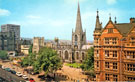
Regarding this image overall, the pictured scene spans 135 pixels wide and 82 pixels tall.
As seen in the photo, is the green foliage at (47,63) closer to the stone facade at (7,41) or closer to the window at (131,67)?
the window at (131,67)

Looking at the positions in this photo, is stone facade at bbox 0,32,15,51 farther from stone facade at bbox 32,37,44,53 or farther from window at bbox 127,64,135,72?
window at bbox 127,64,135,72

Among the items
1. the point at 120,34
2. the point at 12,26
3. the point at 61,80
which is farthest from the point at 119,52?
the point at 12,26

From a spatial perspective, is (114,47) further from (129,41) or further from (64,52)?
(64,52)

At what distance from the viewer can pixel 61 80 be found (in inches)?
1753

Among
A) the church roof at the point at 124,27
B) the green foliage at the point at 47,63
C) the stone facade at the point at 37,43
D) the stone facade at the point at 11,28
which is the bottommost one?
the green foliage at the point at 47,63

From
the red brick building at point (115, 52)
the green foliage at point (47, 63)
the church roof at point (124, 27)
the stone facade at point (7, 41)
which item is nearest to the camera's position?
the red brick building at point (115, 52)

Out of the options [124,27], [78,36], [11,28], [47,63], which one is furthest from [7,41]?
[124,27]

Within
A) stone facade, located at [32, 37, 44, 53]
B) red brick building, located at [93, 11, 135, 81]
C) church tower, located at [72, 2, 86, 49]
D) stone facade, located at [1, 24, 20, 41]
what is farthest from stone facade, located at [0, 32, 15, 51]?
red brick building, located at [93, 11, 135, 81]

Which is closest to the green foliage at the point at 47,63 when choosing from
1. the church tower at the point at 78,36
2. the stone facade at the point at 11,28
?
the church tower at the point at 78,36

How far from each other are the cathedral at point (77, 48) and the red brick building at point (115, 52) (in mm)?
53442

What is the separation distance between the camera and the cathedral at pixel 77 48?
8681cm

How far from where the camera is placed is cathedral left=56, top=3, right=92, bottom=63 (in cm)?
8681

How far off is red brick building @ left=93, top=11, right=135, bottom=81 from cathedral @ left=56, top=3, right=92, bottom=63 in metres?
53.4

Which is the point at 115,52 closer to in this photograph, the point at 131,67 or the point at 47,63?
the point at 131,67
